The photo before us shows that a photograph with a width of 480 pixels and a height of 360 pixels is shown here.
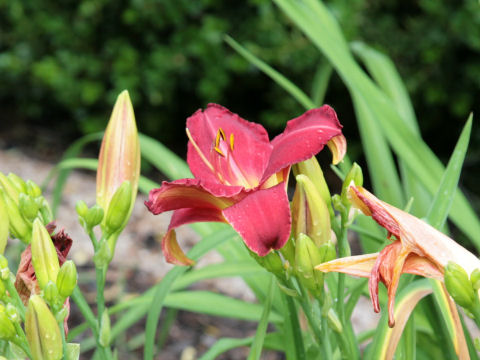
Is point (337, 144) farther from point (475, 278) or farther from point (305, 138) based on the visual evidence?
point (475, 278)

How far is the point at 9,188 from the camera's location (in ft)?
2.35

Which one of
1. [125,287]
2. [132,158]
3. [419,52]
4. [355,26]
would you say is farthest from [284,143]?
[419,52]

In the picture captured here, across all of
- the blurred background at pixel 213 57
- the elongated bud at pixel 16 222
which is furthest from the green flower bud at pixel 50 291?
the blurred background at pixel 213 57

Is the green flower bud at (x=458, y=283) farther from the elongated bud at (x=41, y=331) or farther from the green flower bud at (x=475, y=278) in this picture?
the elongated bud at (x=41, y=331)

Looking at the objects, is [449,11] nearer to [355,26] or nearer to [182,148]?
[355,26]

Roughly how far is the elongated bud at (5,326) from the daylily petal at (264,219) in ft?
0.73

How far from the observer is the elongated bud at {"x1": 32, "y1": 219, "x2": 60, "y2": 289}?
61 centimetres

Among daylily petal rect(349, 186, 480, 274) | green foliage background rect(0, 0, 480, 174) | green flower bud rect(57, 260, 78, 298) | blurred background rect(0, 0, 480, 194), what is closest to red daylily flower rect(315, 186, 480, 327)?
daylily petal rect(349, 186, 480, 274)

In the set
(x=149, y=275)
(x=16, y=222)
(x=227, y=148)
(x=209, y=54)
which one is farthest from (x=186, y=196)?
(x=209, y=54)

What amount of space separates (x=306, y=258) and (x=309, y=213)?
5cm

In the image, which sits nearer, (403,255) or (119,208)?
(403,255)

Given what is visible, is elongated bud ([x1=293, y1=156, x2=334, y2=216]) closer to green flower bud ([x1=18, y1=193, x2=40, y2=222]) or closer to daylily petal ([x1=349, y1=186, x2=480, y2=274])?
daylily petal ([x1=349, y1=186, x2=480, y2=274])

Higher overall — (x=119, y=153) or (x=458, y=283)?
(x=119, y=153)

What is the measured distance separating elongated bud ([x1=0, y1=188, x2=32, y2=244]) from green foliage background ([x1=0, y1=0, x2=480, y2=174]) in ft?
6.09
